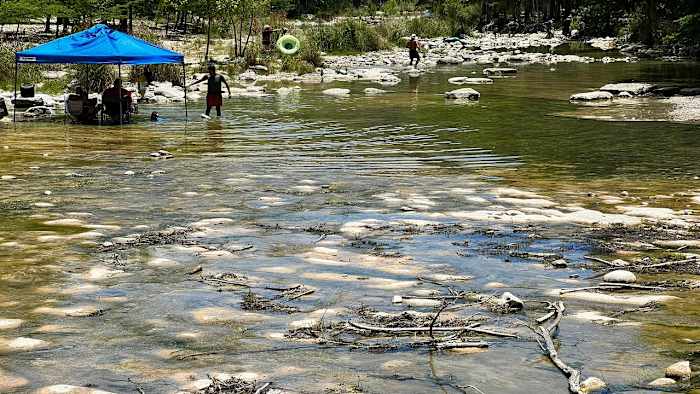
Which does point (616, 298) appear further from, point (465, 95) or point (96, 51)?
point (465, 95)

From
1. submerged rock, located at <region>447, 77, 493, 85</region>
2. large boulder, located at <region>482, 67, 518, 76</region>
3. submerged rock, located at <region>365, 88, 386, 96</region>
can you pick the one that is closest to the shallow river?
submerged rock, located at <region>365, 88, 386, 96</region>

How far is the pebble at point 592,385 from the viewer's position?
5.06 meters

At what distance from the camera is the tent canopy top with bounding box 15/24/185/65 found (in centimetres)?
2089

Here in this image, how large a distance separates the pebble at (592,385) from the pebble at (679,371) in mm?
420

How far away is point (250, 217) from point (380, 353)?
496cm

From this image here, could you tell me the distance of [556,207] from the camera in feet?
36.3

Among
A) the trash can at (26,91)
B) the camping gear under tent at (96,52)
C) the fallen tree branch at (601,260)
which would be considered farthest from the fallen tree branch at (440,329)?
the trash can at (26,91)

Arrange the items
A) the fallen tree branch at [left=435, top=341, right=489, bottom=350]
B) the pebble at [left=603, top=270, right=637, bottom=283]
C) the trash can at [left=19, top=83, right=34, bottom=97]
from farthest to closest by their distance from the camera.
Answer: the trash can at [left=19, top=83, right=34, bottom=97], the pebble at [left=603, top=270, right=637, bottom=283], the fallen tree branch at [left=435, top=341, right=489, bottom=350]

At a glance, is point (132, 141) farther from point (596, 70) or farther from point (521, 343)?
point (596, 70)

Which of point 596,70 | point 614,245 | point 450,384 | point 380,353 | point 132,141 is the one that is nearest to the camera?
point 450,384

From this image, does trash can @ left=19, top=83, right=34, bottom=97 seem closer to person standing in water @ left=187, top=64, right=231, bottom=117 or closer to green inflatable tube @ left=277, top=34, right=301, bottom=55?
person standing in water @ left=187, top=64, right=231, bottom=117

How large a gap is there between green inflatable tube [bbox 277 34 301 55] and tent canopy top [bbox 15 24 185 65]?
853 inches

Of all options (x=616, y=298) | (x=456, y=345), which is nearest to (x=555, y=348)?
(x=456, y=345)

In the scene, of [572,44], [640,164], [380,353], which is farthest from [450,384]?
[572,44]
